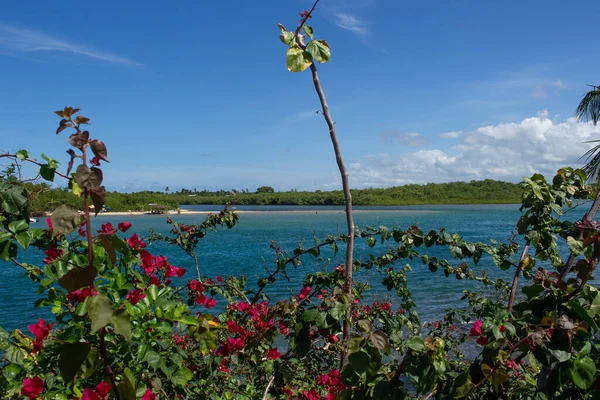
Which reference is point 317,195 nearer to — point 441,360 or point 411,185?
point 411,185

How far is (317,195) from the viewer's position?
375ft

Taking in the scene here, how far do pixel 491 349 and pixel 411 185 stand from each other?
A: 119 meters

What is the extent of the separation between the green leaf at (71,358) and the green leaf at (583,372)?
1300mm

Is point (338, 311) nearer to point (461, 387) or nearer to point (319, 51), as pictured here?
point (461, 387)

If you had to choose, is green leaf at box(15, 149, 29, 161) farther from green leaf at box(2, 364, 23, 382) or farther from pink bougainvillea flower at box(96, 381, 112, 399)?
pink bougainvillea flower at box(96, 381, 112, 399)

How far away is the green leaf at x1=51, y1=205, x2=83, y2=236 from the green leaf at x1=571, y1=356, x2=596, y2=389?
4.50 feet

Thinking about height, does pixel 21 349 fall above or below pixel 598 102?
below

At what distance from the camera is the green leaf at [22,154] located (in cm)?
191

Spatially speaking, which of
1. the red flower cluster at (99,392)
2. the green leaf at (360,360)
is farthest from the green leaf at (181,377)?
the green leaf at (360,360)

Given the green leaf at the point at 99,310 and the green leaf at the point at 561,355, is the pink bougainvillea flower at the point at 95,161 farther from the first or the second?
the green leaf at the point at 561,355

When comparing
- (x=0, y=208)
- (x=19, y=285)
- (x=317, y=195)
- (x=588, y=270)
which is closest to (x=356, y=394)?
(x=588, y=270)

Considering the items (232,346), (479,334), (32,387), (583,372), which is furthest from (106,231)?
(583,372)

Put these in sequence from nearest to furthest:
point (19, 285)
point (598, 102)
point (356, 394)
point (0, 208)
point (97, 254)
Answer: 1. point (356, 394)
2. point (97, 254)
3. point (0, 208)
4. point (598, 102)
5. point (19, 285)

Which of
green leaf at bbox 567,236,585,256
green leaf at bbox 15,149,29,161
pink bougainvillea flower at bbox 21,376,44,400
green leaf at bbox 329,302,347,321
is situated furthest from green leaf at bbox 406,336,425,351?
green leaf at bbox 15,149,29,161
